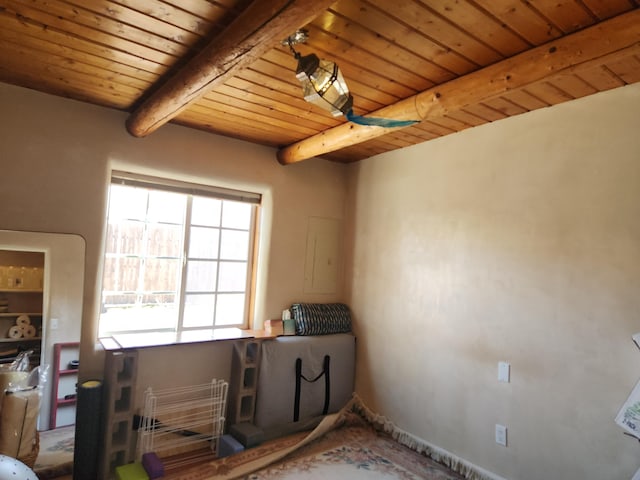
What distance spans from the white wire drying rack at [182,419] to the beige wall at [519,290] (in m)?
1.26

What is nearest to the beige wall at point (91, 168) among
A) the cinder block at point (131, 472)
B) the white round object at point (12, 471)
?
the cinder block at point (131, 472)

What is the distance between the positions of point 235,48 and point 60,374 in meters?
2.11

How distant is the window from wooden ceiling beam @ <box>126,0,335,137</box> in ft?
2.69

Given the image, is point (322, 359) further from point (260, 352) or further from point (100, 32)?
point (100, 32)

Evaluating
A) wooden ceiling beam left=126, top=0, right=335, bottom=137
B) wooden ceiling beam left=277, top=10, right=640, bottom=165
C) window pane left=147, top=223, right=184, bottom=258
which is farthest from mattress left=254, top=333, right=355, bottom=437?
wooden ceiling beam left=126, top=0, right=335, bottom=137

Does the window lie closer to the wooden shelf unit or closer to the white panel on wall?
the wooden shelf unit

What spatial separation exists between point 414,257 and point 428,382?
92cm

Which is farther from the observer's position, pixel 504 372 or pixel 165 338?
pixel 165 338

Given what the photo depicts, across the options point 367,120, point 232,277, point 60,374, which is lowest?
point 60,374

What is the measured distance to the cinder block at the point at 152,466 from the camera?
2.34m

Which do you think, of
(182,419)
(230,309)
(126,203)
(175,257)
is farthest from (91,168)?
(182,419)

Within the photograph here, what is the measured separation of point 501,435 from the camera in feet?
7.97

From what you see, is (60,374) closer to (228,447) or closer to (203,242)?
(228,447)

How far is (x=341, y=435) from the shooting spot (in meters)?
3.09
